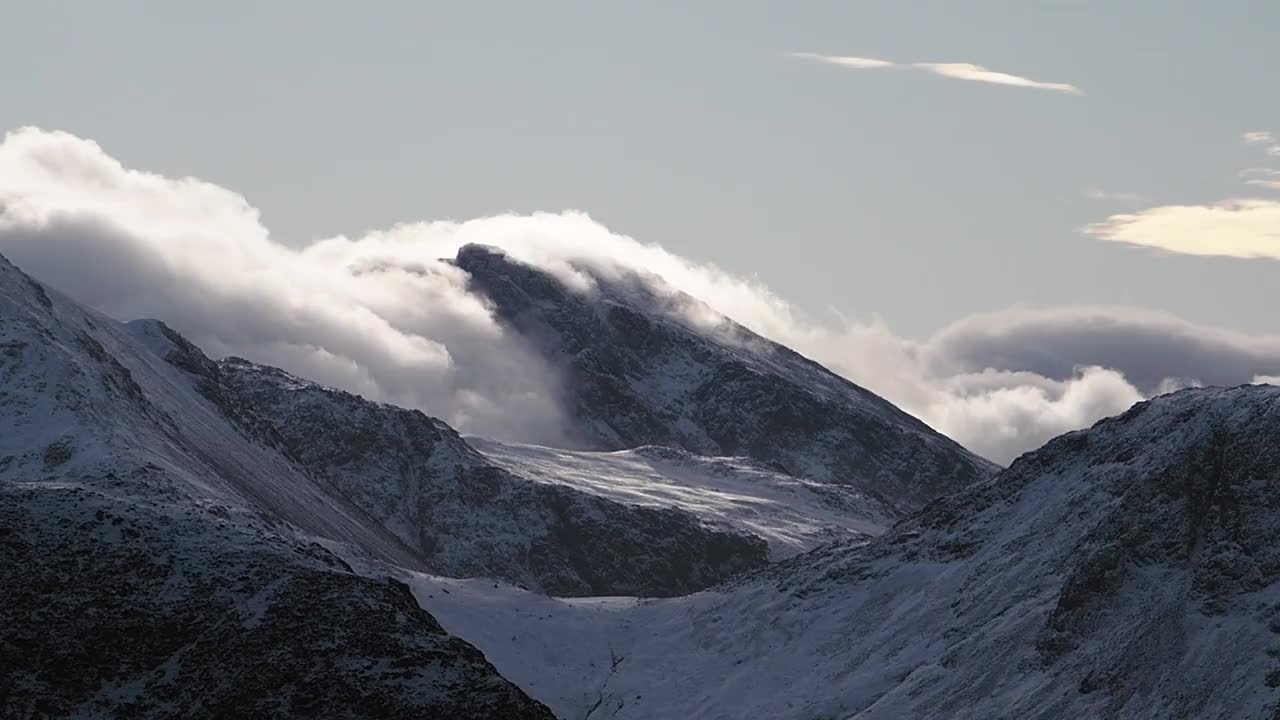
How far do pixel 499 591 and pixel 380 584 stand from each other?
86462 millimetres

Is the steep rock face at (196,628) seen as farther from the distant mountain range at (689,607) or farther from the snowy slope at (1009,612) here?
the snowy slope at (1009,612)

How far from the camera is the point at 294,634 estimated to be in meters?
74.9

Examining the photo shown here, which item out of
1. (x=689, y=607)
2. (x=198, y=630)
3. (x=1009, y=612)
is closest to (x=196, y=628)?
(x=198, y=630)

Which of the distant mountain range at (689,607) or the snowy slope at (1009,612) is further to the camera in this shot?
the snowy slope at (1009,612)

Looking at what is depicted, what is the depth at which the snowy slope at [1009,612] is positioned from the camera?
413 feet

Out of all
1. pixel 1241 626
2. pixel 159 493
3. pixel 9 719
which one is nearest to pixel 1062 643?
pixel 1241 626

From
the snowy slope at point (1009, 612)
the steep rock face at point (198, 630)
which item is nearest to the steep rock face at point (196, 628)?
the steep rock face at point (198, 630)

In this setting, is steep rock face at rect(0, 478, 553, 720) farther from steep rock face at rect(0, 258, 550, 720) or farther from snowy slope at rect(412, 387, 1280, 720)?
snowy slope at rect(412, 387, 1280, 720)

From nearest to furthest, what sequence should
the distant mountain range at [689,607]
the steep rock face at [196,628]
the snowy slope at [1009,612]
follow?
the steep rock face at [196,628] < the distant mountain range at [689,607] < the snowy slope at [1009,612]

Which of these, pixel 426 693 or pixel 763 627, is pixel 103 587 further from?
pixel 763 627

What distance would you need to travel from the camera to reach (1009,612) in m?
140

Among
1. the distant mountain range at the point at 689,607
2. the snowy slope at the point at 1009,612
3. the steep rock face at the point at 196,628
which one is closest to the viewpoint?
the steep rock face at the point at 196,628

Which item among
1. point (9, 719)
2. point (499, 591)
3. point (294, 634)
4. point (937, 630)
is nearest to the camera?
point (9, 719)

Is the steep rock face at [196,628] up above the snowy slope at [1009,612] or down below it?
below
